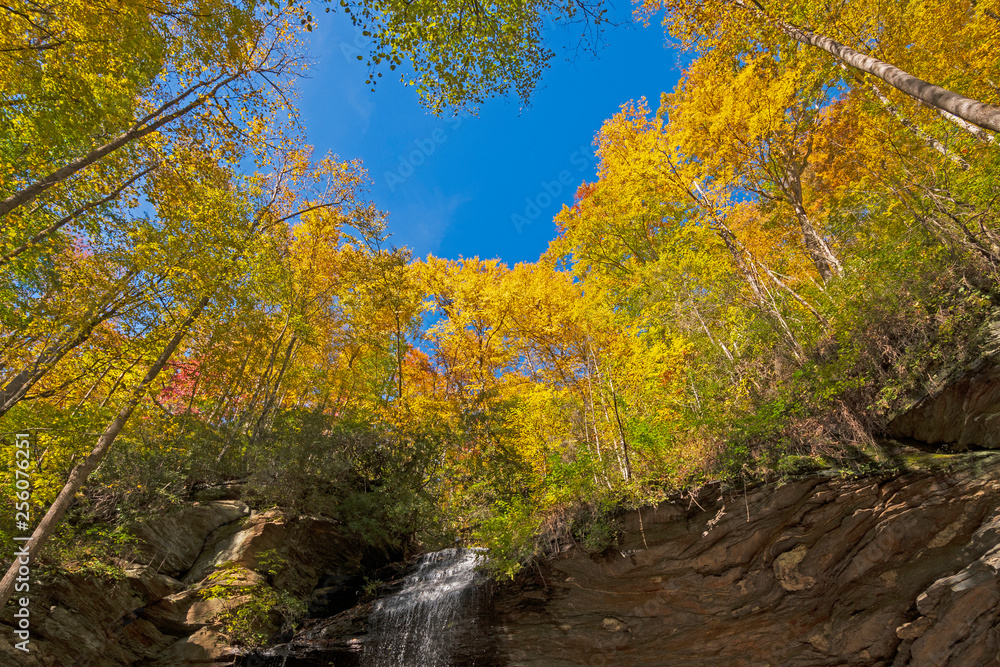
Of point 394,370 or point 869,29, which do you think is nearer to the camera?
point 869,29

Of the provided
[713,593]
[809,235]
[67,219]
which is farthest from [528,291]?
[67,219]

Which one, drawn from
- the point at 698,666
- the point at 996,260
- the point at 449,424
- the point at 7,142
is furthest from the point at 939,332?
the point at 7,142

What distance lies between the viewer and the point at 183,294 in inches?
260

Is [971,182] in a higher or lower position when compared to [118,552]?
higher

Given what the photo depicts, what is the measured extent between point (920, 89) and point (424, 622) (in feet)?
36.3

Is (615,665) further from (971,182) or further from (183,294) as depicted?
(183,294)

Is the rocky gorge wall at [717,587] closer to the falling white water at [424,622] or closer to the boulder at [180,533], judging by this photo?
the boulder at [180,533]

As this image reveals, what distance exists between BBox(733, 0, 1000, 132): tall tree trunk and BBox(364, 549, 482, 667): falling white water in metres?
9.80

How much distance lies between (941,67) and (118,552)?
18.0 m

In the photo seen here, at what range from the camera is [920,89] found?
4105mm

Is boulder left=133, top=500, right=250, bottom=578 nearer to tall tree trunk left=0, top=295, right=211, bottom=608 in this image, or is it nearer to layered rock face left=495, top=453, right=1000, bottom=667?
tall tree trunk left=0, top=295, right=211, bottom=608

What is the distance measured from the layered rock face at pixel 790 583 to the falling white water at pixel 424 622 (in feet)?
3.14

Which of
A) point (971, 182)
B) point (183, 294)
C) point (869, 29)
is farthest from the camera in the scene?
point (869, 29)

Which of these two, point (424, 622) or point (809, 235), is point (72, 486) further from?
point (809, 235)
